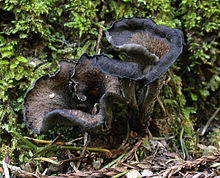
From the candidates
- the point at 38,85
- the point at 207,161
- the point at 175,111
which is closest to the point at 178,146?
the point at 175,111

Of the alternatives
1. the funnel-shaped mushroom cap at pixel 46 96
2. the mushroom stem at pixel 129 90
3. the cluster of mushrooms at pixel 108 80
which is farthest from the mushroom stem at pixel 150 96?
the funnel-shaped mushroom cap at pixel 46 96

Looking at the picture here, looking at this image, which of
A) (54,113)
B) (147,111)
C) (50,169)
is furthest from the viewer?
(147,111)

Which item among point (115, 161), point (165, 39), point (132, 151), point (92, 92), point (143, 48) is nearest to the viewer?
point (143, 48)

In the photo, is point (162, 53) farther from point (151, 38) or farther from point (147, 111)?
point (147, 111)

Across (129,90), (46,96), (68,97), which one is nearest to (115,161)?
(129,90)

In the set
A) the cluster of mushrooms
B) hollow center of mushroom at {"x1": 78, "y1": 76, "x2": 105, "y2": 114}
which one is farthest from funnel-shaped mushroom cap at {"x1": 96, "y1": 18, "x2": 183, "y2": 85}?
hollow center of mushroom at {"x1": 78, "y1": 76, "x2": 105, "y2": 114}

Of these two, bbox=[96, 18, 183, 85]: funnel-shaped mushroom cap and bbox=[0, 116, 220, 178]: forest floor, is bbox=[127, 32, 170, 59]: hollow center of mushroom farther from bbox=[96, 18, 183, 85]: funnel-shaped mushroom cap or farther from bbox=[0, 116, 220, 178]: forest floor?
bbox=[0, 116, 220, 178]: forest floor

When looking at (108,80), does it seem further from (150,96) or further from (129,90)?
(150,96)
